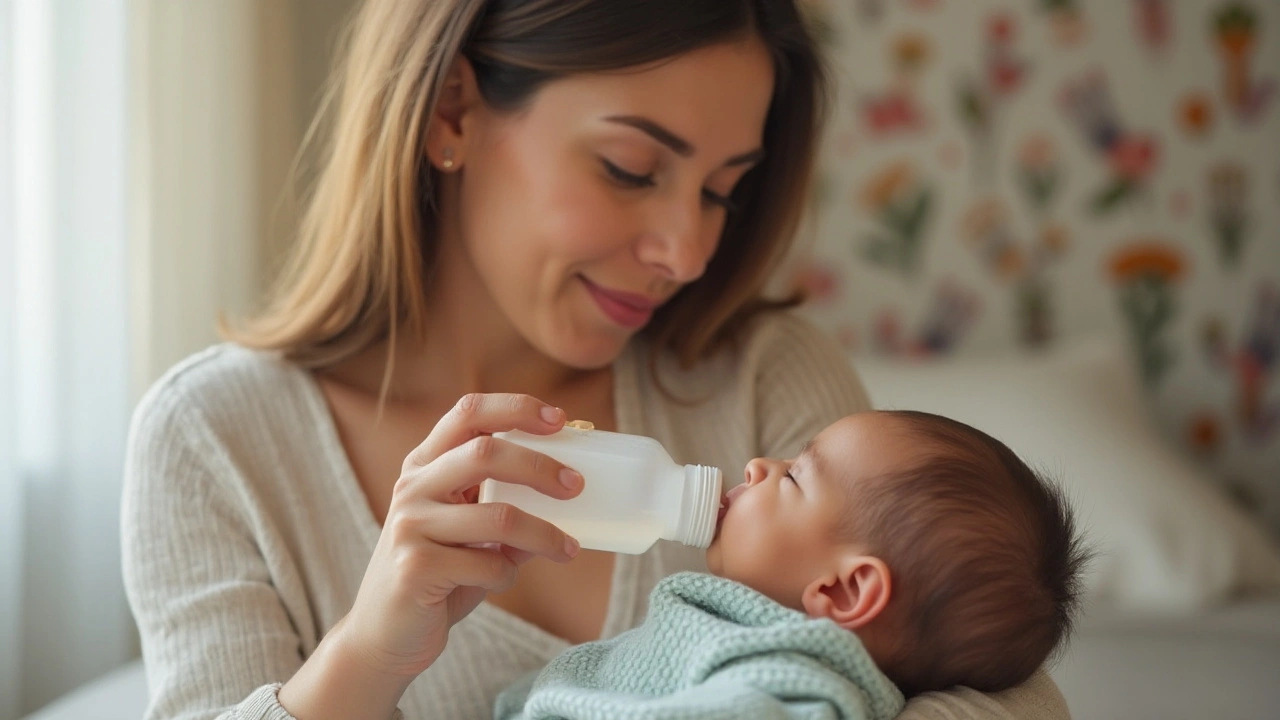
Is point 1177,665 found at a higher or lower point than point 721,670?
lower

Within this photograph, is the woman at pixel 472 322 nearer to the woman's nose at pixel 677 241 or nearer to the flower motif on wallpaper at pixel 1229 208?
the woman's nose at pixel 677 241

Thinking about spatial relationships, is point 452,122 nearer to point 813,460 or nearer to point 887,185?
point 813,460

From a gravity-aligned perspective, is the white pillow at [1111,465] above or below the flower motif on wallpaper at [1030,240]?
below

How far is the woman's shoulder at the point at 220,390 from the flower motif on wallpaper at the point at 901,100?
187 centimetres

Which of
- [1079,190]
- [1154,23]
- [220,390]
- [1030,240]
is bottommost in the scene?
[220,390]

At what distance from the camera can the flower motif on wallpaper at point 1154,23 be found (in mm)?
2703

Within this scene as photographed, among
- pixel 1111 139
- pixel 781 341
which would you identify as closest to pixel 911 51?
pixel 1111 139

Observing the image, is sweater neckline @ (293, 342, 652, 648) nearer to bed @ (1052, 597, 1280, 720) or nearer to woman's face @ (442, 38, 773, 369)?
woman's face @ (442, 38, 773, 369)

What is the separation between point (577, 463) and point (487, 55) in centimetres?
54

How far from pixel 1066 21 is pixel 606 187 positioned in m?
1.91

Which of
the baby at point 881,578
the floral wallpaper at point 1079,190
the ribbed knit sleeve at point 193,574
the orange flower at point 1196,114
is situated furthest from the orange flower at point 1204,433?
the ribbed knit sleeve at point 193,574

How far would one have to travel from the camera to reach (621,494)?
3.12 feet

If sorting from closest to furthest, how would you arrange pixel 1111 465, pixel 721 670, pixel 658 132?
1. pixel 721 670
2. pixel 658 132
3. pixel 1111 465

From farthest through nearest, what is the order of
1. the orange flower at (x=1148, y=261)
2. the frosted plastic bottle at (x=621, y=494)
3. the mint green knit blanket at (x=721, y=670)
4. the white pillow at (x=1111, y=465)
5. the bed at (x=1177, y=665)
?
the orange flower at (x=1148, y=261), the white pillow at (x=1111, y=465), the bed at (x=1177, y=665), the frosted plastic bottle at (x=621, y=494), the mint green knit blanket at (x=721, y=670)
